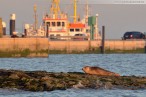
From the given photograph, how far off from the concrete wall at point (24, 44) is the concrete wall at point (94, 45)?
24515mm

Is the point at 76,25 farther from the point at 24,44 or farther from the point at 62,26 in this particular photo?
the point at 24,44

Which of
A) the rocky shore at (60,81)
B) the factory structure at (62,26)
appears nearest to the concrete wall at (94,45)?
the factory structure at (62,26)

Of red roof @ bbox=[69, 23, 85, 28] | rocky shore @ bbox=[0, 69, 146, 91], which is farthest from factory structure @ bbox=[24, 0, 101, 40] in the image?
rocky shore @ bbox=[0, 69, 146, 91]

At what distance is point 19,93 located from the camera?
33938 millimetres

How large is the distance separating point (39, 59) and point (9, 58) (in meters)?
3.23

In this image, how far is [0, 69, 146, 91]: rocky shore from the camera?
116 feet

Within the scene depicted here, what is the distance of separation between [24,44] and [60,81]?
38794mm

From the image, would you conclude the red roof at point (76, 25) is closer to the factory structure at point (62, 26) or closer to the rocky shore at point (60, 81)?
the factory structure at point (62, 26)

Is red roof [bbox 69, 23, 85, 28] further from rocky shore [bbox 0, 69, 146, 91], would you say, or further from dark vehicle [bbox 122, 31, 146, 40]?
rocky shore [bbox 0, 69, 146, 91]

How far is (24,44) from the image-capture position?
245 feet

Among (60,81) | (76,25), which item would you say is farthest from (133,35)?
(60,81)

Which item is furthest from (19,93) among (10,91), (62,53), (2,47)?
(62,53)

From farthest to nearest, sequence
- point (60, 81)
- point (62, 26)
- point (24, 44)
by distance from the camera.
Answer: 1. point (62, 26)
2. point (24, 44)
3. point (60, 81)

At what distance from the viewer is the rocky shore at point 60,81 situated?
116 feet
